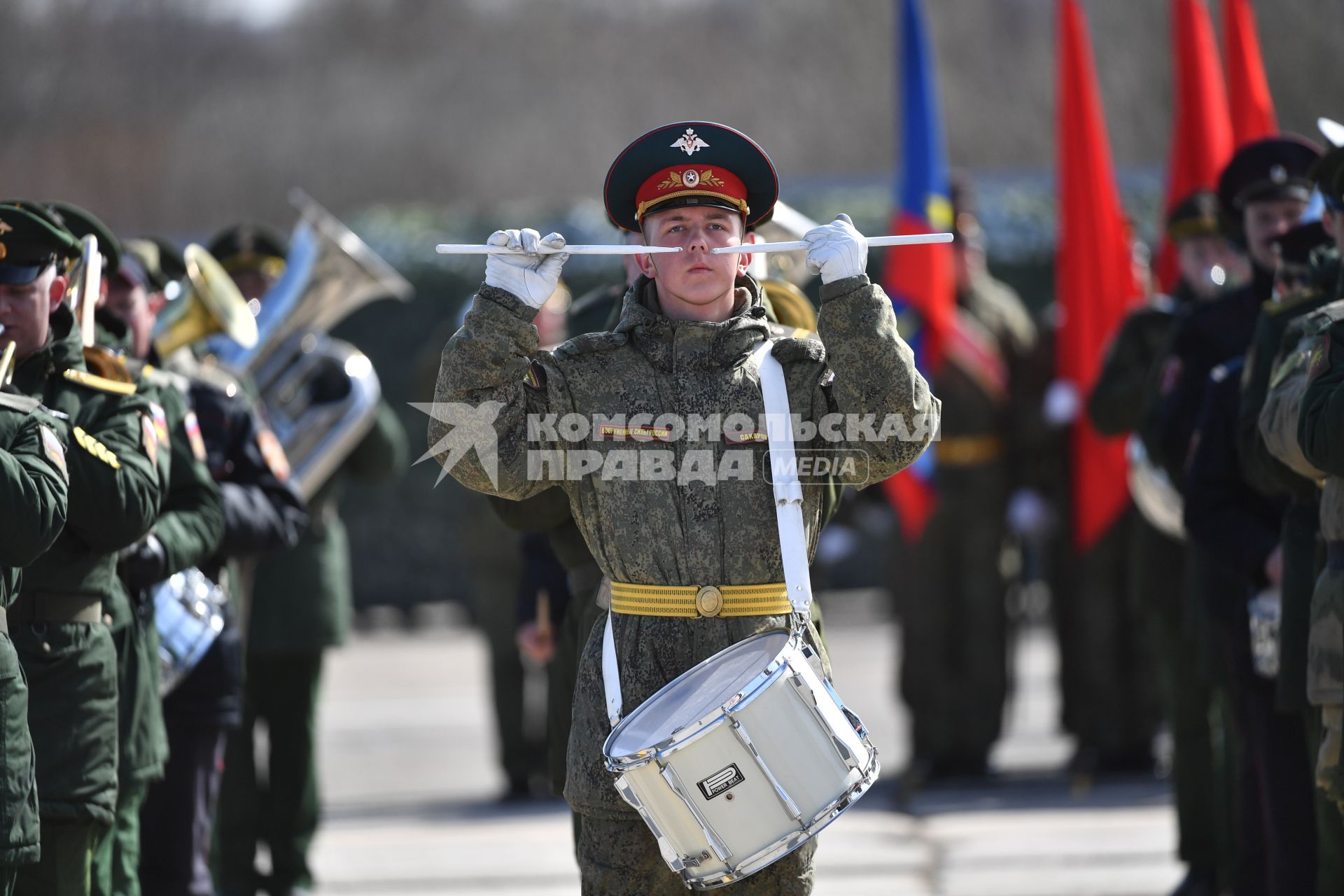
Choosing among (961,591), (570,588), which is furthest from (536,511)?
(961,591)

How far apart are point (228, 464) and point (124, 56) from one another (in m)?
29.0

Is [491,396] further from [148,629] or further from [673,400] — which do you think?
[148,629]

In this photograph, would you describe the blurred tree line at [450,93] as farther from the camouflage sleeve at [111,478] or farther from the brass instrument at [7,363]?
the brass instrument at [7,363]

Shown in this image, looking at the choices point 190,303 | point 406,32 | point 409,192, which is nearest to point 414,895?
point 190,303

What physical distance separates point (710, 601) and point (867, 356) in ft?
1.95

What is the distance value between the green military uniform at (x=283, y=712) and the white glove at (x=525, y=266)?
3.26 meters

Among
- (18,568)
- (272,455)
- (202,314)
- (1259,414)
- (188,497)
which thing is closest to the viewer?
(18,568)

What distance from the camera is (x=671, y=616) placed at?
4234 millimetres

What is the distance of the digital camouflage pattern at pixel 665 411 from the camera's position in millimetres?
4145

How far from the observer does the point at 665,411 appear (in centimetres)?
427

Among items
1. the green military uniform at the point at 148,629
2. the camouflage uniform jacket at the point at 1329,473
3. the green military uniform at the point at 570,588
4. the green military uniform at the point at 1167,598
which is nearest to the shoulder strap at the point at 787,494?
the green military uniform at the point at 570,588

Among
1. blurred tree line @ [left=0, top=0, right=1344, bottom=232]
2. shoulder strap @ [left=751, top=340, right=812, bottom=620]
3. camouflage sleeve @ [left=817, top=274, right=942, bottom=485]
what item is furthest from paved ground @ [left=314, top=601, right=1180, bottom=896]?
blurred tree line @ [left=0, top=0, right=1344, bottom=232]

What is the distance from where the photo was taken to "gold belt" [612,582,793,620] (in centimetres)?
421

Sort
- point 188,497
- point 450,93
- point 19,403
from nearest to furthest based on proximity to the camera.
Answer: point 19,403 < point 188,497 < point 450,93
